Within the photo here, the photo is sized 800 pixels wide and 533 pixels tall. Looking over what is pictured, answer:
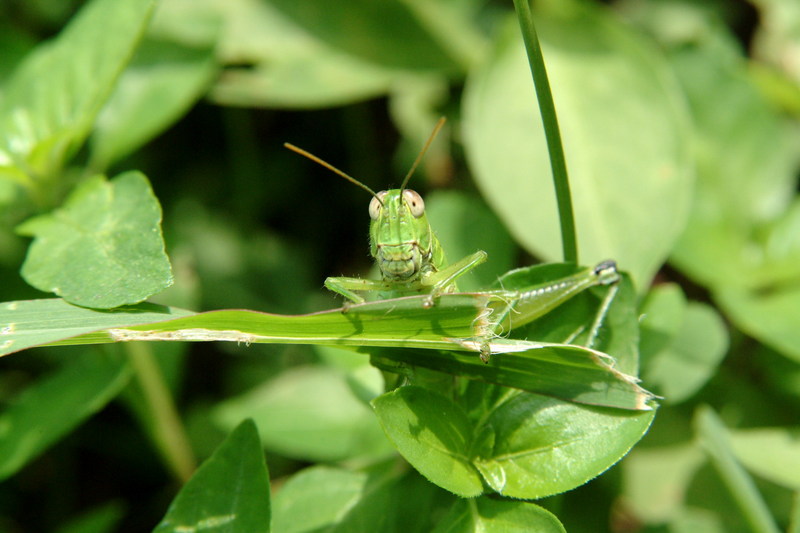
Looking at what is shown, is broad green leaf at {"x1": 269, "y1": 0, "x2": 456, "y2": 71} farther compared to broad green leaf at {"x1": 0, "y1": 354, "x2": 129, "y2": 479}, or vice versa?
broad green leaf at {"x1": 269, "y1": 0, "x2": 456, "y2": 71}

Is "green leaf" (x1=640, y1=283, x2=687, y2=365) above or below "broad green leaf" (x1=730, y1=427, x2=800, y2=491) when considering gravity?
above

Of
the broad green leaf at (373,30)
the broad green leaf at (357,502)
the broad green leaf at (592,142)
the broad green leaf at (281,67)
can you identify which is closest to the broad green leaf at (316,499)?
the broad green leaf at (357,502)

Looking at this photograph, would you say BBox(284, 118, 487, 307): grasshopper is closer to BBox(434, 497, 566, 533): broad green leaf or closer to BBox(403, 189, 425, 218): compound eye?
BBox(403, 189, 425, 218): compound eye

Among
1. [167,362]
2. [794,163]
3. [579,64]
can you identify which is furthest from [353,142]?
[794,163]

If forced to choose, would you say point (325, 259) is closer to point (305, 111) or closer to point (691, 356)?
point (305, 111)

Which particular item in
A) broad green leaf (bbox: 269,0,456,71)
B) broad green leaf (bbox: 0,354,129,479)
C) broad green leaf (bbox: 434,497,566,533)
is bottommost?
broad green leaf (bbox: 0,354,129,479)

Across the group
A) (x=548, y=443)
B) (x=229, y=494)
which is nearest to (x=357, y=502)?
(x=229, y=494)

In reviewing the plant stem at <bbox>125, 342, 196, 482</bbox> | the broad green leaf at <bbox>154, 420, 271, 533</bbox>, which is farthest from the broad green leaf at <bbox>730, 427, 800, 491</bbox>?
the plant stem at <bbox>125, 342, 196, 482</bbox>
